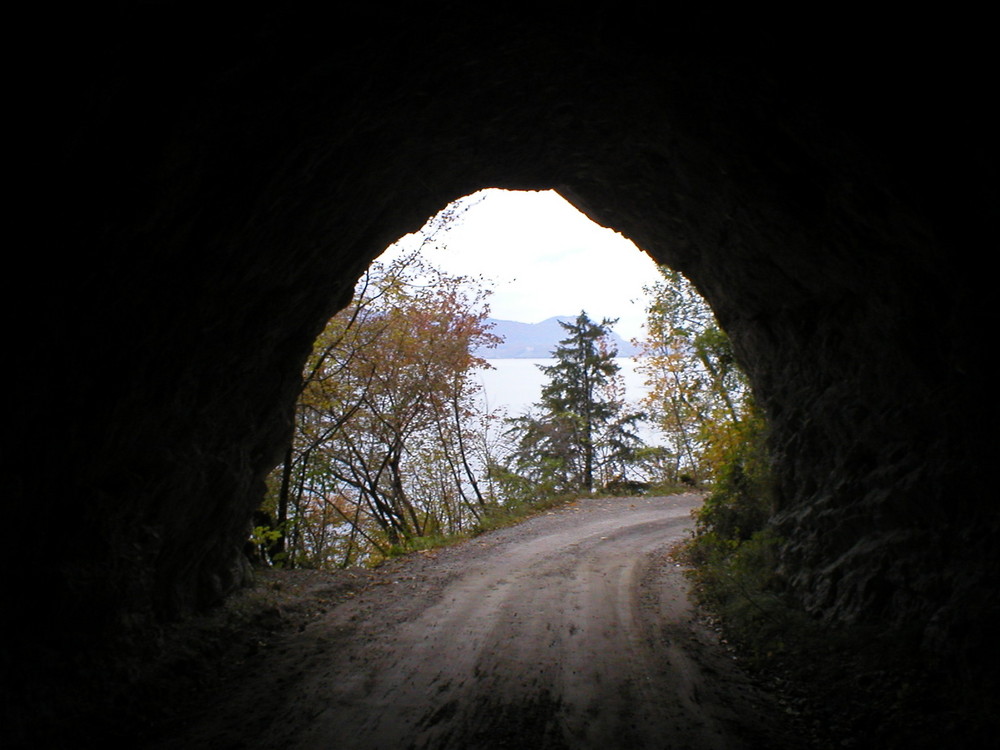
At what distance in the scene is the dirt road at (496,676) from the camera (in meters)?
5.18

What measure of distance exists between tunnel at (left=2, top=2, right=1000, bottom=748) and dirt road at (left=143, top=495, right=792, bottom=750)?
60.1 inches

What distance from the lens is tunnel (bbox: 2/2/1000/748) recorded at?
→ 4289 millimetres

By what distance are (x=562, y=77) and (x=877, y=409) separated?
496 centimetres

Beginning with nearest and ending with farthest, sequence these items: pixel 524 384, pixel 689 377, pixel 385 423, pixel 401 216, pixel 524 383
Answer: pixel 401 216 < pixel 385 423 < pixel 689 377 < pixel 524 384 < pixel 524 383

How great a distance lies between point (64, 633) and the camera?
5363 mm

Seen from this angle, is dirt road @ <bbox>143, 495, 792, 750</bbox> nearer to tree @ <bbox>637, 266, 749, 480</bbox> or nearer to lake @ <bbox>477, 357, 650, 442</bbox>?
tree @ <bbox>637, 266, 749, 480</bbox>

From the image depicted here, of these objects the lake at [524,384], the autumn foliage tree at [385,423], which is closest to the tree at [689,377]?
the lake at [524,384]

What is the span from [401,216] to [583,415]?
78.7ft

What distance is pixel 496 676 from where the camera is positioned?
20.9ft

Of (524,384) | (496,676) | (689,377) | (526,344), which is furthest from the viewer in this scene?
(526,344)

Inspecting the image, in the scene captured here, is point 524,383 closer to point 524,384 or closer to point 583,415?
point 524,384

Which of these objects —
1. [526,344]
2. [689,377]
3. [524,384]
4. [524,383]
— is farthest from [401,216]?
[526,344]

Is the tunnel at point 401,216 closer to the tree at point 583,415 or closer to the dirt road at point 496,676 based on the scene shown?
the dirt road at point 496,676

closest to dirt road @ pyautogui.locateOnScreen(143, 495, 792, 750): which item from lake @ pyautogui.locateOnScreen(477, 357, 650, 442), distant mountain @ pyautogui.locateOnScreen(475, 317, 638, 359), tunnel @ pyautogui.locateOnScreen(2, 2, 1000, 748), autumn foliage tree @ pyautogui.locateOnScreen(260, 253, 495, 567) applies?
tunnel @ pyautogui.locateOnScreen(2, 2, 1000, 748)
